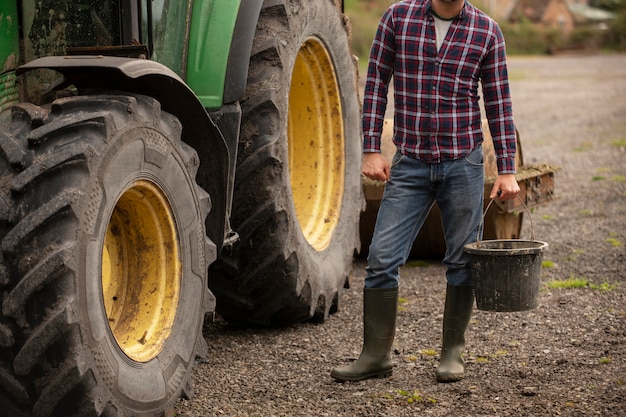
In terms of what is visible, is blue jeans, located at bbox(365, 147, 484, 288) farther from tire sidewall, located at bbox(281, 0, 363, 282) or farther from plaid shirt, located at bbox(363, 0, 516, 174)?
tire sidewall, located at bbox(281, 0, 363, 282)

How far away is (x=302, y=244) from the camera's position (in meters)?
5.10

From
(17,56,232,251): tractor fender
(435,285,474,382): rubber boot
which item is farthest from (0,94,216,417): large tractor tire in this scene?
(435,285,474,382): rubber boot

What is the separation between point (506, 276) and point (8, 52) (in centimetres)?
211

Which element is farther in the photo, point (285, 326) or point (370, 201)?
point (370, 201)

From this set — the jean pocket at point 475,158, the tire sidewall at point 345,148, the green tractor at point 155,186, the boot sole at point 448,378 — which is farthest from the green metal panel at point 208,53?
the boot sole at point 448,378

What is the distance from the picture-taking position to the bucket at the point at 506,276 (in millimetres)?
4359

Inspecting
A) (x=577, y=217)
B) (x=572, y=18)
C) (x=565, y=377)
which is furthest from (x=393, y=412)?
(x=572, y=18)

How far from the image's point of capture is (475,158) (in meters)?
4.49

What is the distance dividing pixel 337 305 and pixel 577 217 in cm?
352

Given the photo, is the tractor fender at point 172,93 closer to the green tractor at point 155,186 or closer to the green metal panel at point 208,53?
the green tractor at point 155,186

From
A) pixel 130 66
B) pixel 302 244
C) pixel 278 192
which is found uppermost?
pixel 130 66

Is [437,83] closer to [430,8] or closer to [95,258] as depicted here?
[430,8]

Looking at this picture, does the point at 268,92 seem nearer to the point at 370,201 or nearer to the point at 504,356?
the point at 504,356

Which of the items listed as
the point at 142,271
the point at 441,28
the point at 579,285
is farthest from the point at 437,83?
the point at 579,285
